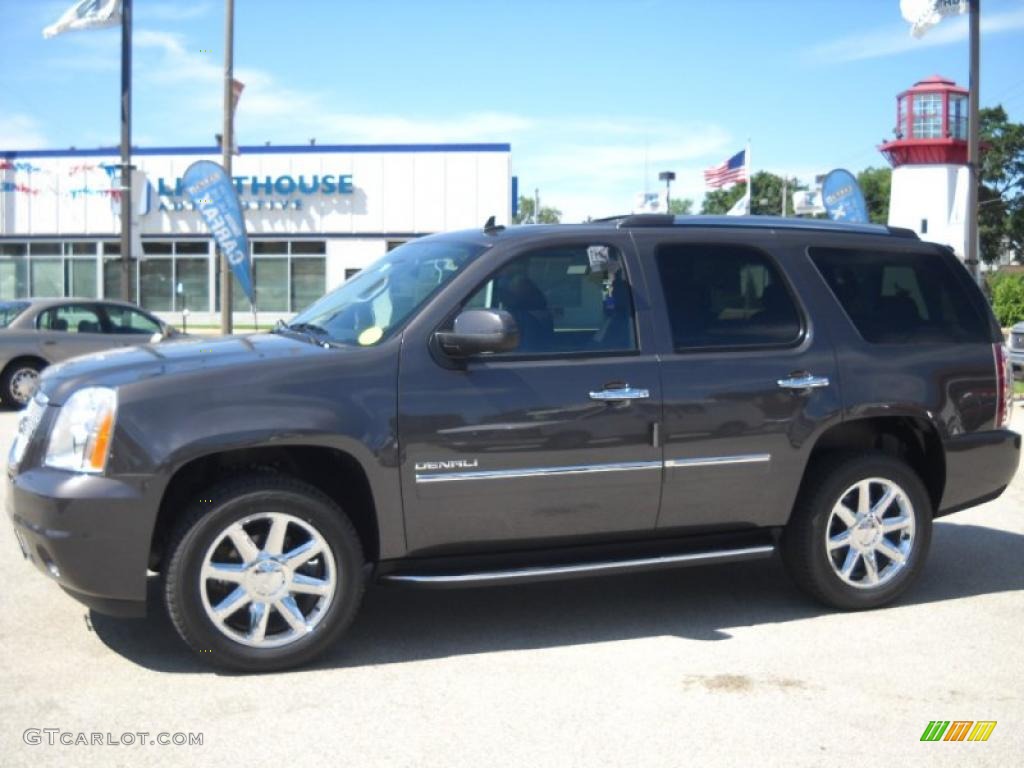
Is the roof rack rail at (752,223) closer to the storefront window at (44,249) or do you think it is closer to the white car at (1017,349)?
the white car at (1017,349)

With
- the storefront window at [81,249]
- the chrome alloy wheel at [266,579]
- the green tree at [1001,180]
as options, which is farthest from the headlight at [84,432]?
the green tree at [1001,180]

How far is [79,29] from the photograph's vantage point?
75.5ft

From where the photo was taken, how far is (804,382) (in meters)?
5.35

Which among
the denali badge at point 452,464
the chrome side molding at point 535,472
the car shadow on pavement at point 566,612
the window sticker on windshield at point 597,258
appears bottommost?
the car shadow on pavement at point 566,612

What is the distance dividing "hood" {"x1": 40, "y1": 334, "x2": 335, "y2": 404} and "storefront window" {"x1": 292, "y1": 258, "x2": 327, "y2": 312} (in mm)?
33291

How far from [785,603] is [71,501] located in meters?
3.55

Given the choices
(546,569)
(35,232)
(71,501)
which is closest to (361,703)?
(546,569)

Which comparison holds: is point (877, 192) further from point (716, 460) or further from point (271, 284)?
point (716, 460)

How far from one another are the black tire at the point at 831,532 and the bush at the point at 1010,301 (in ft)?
98.8

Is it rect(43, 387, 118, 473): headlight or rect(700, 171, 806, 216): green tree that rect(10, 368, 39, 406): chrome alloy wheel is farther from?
rect(700, 171, 806, 216): green tree

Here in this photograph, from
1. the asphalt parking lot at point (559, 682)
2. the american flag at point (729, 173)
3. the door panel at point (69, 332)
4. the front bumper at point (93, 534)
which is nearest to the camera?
the asphalt parking lot at point (559, 682)

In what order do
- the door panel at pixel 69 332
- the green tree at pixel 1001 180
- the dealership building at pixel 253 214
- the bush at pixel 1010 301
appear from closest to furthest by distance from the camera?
the door panel at pixel 69 332 → the bush at pixel 1010 301 → the dealership building at pixel 253 214 → the green tree at pixel 1001 180

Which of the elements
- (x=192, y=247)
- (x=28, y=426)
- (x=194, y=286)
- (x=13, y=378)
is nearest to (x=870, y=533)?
(x=28, y=426)

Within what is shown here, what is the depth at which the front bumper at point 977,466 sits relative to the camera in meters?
5.77
